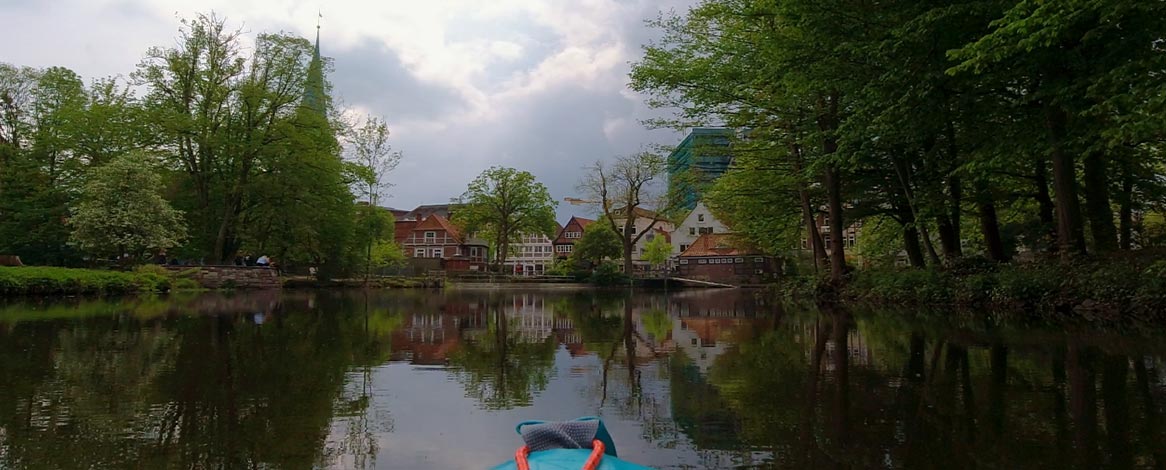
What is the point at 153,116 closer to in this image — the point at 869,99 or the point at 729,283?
the point at 869,99

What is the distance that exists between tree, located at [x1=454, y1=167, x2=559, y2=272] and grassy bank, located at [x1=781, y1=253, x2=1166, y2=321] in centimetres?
5115

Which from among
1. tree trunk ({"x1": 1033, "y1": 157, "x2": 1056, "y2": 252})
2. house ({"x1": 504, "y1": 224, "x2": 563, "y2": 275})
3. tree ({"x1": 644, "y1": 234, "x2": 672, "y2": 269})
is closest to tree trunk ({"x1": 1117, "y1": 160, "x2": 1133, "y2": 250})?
tree trunk ({"x1": 1033, "y1": 157, "x2": 1056, "y2": 252})

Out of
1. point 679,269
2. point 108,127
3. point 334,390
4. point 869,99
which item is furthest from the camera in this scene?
point 679,269

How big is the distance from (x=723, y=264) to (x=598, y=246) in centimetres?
1396

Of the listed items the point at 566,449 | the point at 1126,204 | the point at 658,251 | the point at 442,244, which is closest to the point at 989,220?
the point at 1126,204

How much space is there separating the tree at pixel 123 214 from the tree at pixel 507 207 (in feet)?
131

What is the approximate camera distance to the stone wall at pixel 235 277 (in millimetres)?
31250

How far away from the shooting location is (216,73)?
120 feet

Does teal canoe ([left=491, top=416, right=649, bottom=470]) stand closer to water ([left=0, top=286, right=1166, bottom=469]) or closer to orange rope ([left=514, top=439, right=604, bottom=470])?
orange rope ([left=514, top=439, right=604, bottom=470])

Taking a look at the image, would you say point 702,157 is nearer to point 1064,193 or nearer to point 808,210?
point 808,210

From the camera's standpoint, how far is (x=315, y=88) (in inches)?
1560

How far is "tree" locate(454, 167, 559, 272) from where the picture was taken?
70.4 metres

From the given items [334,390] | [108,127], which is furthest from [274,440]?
[108,127]

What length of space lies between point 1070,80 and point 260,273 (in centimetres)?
3307
